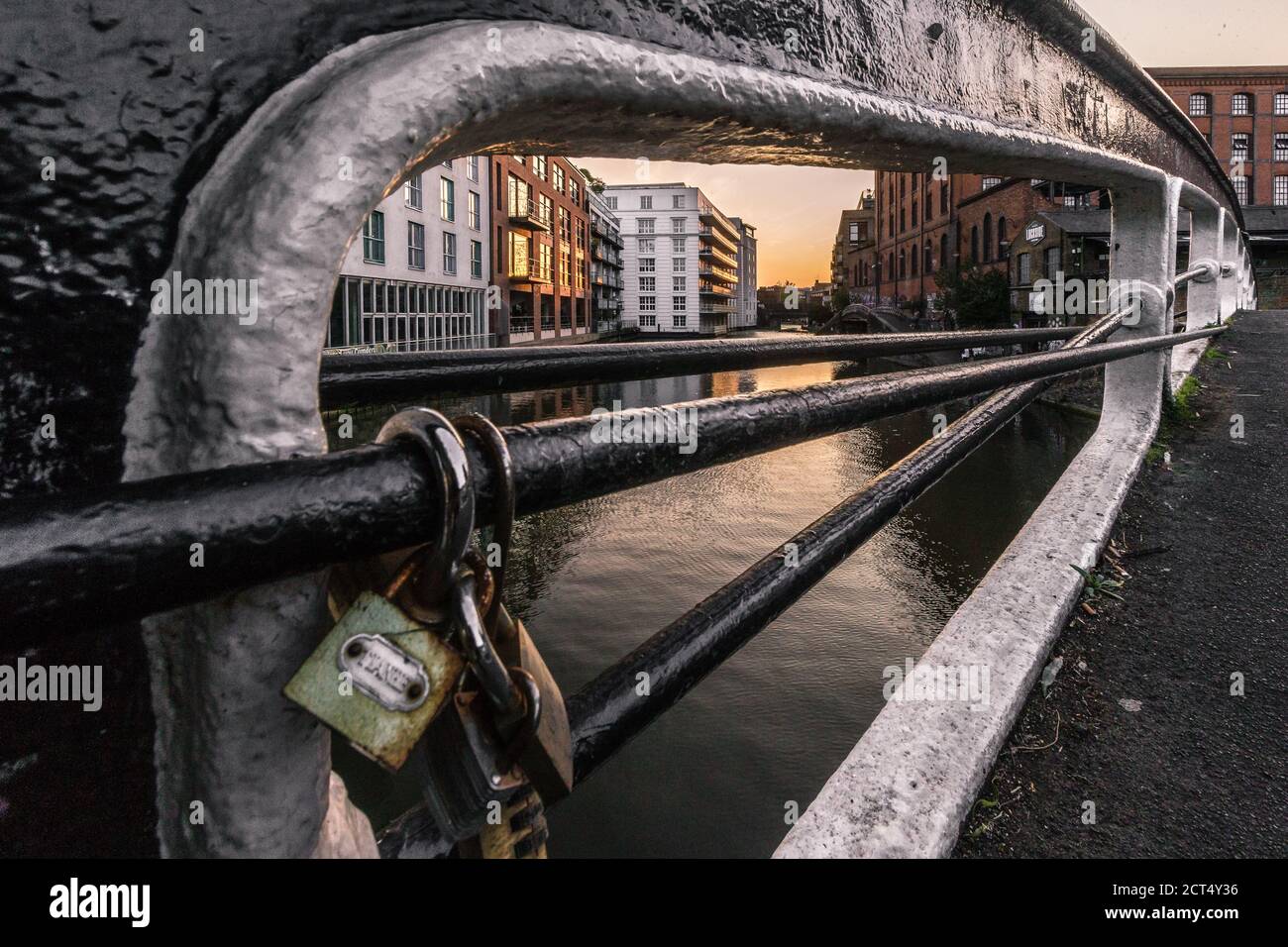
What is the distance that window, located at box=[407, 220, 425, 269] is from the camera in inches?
1014

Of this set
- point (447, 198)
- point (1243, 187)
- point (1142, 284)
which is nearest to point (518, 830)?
point (1142, 284)

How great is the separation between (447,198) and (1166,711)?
3073 centimetres

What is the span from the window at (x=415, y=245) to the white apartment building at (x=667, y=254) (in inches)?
2144

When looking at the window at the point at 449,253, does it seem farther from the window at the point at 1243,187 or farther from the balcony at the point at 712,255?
the balcony at the point at 712,255

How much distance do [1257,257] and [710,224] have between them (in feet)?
190

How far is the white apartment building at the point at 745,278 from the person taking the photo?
110 metres

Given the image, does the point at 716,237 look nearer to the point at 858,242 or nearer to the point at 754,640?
the point at 858,242

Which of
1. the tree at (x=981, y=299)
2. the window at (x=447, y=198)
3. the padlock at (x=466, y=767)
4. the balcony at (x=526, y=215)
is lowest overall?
the padlock at (x=466, y=767)

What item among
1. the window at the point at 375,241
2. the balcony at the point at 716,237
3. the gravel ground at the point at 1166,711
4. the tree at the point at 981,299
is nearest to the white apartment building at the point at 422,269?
the window at the point at 375,241

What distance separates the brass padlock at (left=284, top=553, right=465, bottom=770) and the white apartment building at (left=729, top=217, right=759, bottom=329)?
105 metres

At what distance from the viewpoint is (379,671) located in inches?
21.1
